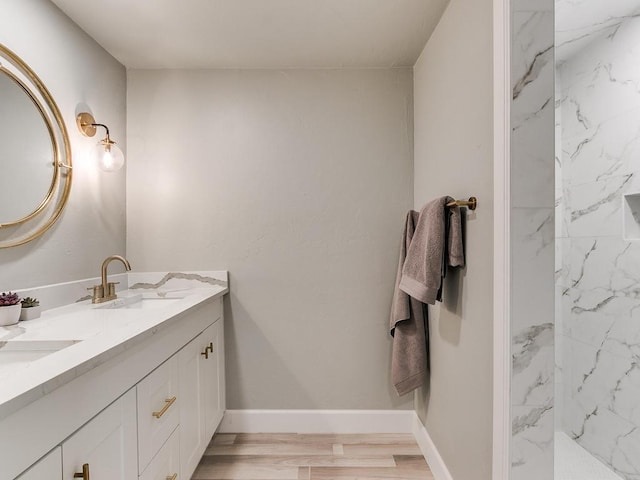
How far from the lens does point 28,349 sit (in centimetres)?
111

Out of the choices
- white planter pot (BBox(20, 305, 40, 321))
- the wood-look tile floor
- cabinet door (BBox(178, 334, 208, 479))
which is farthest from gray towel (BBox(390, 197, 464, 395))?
white planter pot (BBox(20, 305, 40, 321))

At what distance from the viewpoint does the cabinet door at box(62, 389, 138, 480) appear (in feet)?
2.94

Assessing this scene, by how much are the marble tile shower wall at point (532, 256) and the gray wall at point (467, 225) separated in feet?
0.43

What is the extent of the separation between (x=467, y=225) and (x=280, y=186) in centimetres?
120

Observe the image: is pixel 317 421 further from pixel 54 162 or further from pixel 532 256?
pixel 54 162

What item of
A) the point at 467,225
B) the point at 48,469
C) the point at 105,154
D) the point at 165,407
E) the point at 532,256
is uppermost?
the point at 105,154

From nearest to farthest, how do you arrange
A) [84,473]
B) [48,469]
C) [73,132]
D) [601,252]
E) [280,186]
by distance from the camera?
[48,469], [84,473], [73,132], [601,252], [280,186]

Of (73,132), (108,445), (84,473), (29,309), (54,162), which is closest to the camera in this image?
(84,473)

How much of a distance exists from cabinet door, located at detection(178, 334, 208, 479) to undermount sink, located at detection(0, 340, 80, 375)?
0.55m

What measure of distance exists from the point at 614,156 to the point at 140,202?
105 inches

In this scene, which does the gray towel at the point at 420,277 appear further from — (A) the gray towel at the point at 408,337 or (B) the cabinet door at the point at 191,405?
(B) the cabinet door at the point at 191,405

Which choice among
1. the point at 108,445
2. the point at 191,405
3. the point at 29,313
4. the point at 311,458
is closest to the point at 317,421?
the point at 311,458

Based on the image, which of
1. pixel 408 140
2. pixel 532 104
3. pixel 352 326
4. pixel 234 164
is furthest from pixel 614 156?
pixel 234 164

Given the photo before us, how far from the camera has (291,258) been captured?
235cm
